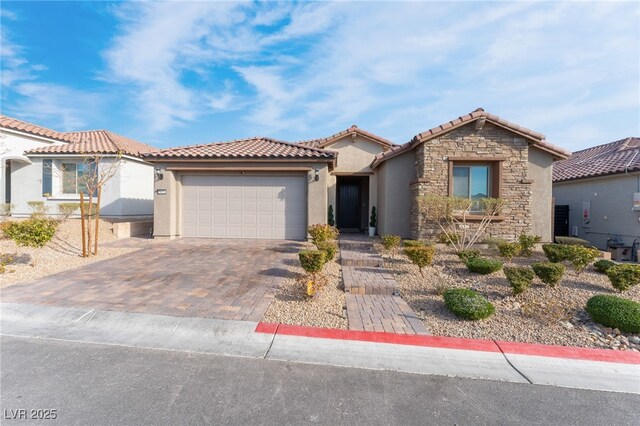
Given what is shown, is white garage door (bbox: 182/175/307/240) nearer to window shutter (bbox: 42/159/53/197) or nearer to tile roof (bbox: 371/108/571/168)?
tile roof (bbox: 371/108/571/168)

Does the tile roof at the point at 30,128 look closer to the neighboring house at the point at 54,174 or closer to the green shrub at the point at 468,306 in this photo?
the neighboring house at the point at 54,174

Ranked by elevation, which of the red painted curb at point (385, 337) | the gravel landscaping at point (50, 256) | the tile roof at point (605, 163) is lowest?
the red painted curb at point (385, 337)

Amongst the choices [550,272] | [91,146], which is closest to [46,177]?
[91,146]

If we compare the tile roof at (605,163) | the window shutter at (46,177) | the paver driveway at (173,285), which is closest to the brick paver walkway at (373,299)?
the paver driveway at (173,285)

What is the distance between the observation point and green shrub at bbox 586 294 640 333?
4.53 metres

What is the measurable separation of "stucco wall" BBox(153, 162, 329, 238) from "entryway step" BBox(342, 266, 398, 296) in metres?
4.23

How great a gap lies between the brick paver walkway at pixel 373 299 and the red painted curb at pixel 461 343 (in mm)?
200

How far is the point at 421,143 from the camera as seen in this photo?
1094 cm

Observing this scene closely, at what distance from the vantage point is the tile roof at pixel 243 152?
11727 millimetres

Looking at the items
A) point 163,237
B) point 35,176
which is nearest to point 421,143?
point 163,237

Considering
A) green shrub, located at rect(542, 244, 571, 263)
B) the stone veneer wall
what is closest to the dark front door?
the stone veneer wall

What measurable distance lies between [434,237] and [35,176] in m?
18.0

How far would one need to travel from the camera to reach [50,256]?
8672 mm

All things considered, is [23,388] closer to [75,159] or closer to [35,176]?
[75,159]
